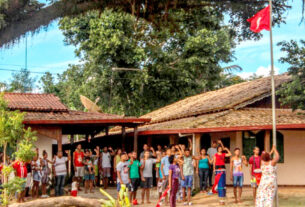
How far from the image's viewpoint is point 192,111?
78.7ft

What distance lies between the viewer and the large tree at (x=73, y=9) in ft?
45.4

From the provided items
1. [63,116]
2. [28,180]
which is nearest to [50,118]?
[63,116]

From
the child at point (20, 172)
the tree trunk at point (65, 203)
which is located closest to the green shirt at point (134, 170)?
the child at point (20, 172)

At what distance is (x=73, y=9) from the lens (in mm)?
14203

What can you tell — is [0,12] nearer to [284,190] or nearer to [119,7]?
[119,7]

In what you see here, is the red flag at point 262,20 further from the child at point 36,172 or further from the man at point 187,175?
the child at point 36,172

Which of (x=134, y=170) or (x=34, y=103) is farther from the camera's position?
(x=34, y=103)

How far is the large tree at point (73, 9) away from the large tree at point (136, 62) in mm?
14032

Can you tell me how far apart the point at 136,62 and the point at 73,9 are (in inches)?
756

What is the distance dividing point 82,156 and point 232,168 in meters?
6.36

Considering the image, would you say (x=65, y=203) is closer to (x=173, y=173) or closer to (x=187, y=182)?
(x=173, y=173)

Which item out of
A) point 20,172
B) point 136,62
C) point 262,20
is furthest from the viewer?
point 136,62

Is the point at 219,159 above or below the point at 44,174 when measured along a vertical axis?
above

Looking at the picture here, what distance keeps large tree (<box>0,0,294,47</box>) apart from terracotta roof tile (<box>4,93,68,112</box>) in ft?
20.3
